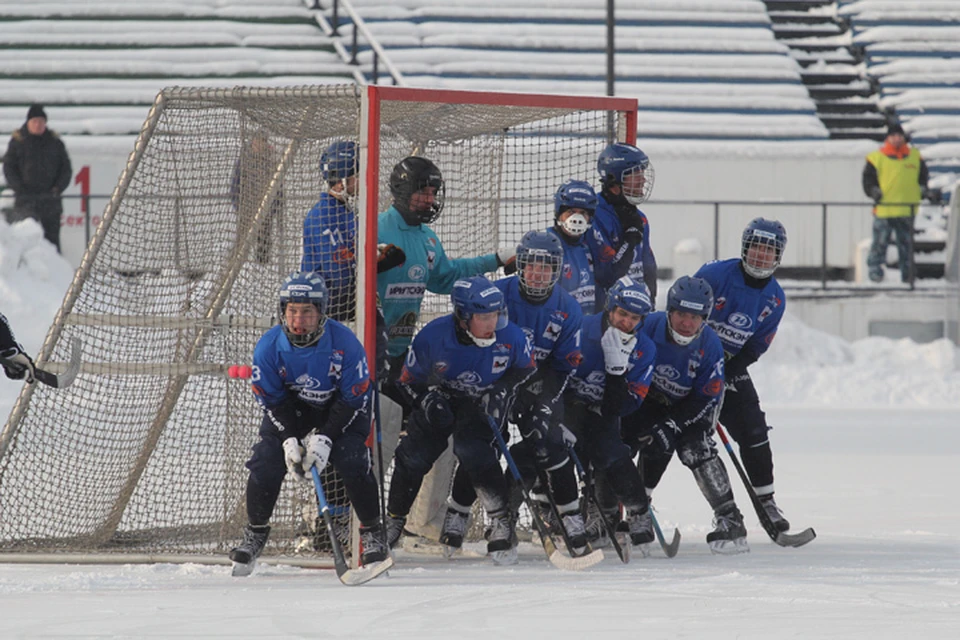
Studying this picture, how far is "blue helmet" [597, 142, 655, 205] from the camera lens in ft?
18.0

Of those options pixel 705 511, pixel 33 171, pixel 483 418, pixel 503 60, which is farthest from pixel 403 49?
pixel 483 418

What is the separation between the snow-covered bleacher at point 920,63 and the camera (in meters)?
14.2

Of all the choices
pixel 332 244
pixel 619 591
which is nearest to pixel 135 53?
pixel 332 244

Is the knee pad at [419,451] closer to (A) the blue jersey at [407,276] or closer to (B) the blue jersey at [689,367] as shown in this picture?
(A) the blue jersey at [407,276]

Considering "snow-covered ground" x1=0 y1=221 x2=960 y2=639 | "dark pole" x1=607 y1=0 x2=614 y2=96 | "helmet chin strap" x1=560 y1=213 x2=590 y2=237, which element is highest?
A: "dark pole" x1=607 y1=0 x2=614 y2=96

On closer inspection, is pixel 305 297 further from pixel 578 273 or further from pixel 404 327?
pixel 578 273

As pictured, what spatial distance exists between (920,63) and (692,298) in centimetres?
1080

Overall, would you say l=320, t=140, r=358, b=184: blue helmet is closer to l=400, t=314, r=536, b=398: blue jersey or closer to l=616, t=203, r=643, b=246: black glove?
l=400, t=314, r=536, b=398: blue jersey

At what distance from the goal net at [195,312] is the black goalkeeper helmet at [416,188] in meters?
0.19

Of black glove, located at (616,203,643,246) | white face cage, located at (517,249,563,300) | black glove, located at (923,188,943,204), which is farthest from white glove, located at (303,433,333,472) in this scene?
black glove, located at (923,188,943,204)

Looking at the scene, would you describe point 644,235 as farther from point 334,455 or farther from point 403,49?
point 403,49

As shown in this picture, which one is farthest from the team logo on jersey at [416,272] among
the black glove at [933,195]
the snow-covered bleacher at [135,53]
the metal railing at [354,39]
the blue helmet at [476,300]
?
the black glove at [933,195]

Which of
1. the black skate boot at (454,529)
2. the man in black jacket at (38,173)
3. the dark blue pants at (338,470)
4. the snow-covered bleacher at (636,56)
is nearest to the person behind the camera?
the dark blue pants at (338,470)

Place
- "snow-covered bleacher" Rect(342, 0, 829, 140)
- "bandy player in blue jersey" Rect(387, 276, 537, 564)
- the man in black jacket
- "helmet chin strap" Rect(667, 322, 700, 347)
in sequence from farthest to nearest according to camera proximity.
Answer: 1. "snow-covered bleacher" Rect(342, 0, 829, 140)
2. the man in black jacket
3. "helmet chin strap" Rect(667, 322, 700, 347)
4. "bandy player in blue jersey" Rect(387, 276, 537, 564)
